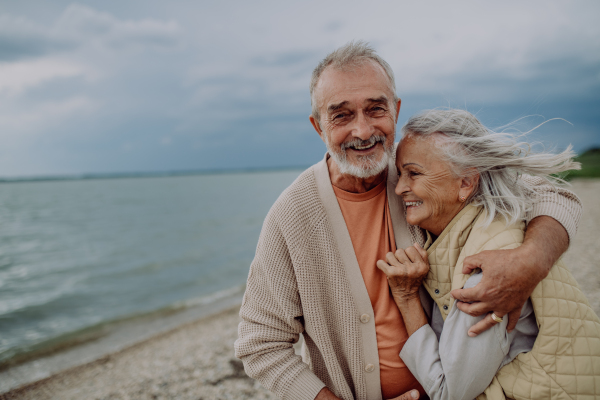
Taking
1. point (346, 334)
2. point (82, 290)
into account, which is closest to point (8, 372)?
point (82, 290)

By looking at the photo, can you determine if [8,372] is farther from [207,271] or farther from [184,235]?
[184,235]

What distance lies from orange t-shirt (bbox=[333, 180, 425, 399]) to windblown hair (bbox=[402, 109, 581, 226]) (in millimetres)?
538

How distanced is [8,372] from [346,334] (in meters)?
8.91

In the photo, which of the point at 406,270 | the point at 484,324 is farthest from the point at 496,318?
the point at 406,270

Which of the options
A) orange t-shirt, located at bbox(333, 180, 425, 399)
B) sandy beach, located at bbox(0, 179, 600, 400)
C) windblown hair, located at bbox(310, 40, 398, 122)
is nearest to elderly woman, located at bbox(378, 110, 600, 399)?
orange t-shirt, located at bbox(333, 180, 425, 399)

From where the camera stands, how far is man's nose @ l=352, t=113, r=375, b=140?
7.47 ft

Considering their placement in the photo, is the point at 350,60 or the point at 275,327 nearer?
the point at 350,60

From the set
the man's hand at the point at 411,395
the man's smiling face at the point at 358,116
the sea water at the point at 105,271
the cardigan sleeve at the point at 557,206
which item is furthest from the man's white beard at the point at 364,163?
the sea water at the point at 105,271

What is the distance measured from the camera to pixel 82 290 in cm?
1375

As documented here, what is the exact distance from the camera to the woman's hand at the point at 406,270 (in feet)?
7.16

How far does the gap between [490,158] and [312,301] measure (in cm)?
135

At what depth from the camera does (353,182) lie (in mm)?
2500

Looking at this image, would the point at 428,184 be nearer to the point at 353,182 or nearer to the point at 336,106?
the point at 353,182

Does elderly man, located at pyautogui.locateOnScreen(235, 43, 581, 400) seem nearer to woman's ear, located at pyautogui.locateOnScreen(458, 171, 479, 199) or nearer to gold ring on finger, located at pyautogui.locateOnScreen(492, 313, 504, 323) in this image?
woman's ear, located at pyautogui.locateOnScreen(458, 171, 479, 199)
